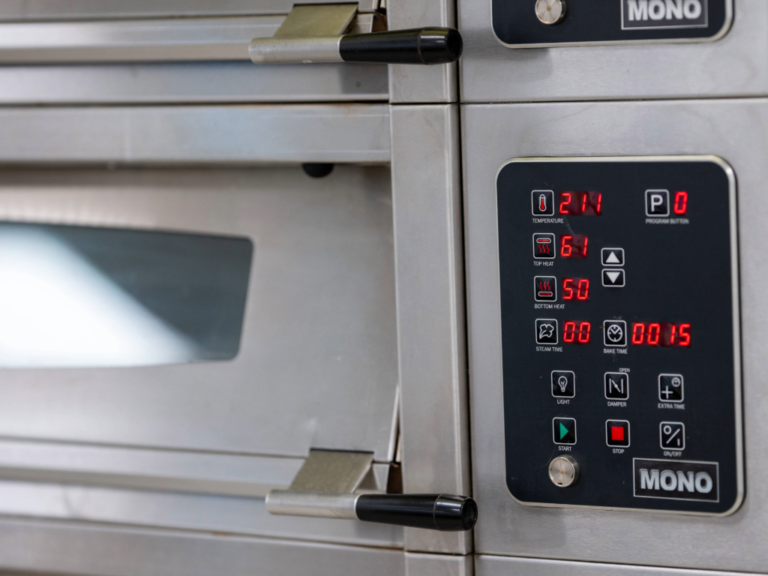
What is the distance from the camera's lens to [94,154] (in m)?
0.93

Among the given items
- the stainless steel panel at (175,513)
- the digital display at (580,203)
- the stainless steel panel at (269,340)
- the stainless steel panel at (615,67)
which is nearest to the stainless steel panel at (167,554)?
the stainless steel panel at (175,513)

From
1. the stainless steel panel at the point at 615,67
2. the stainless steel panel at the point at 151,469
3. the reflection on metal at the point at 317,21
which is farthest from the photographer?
the stainless steel panel at the point at 151,469

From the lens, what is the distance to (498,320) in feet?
2.61

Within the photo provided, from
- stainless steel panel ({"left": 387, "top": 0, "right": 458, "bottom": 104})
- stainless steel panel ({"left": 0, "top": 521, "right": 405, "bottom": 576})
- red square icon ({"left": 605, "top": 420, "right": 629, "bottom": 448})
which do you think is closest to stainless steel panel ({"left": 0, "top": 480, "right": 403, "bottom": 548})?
stainless steel panel ({"left": 0, "top": 521, "right": 405, "bottom": 576})

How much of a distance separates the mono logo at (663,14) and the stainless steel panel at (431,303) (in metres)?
0.19

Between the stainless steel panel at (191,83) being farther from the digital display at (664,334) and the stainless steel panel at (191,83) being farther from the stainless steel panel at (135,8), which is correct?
the digital display at (664,334)

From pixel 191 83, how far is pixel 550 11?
0.41 m

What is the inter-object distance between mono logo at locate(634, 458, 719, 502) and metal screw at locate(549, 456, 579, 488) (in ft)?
0.20

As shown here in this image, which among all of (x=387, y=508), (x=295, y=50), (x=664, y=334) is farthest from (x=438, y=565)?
(x=295, y=50)

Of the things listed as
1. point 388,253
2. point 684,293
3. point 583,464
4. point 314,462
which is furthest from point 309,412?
point 684,293

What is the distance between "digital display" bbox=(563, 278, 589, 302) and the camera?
76 cm

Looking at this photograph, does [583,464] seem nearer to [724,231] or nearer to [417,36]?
[724,231]

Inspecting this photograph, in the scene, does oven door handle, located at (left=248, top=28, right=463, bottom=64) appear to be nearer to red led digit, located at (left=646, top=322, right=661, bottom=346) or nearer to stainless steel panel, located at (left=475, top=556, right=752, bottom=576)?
red led digit, located at (left=646, top=322, right=661, bottom=346)

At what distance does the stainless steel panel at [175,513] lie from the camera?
0.88 meters
